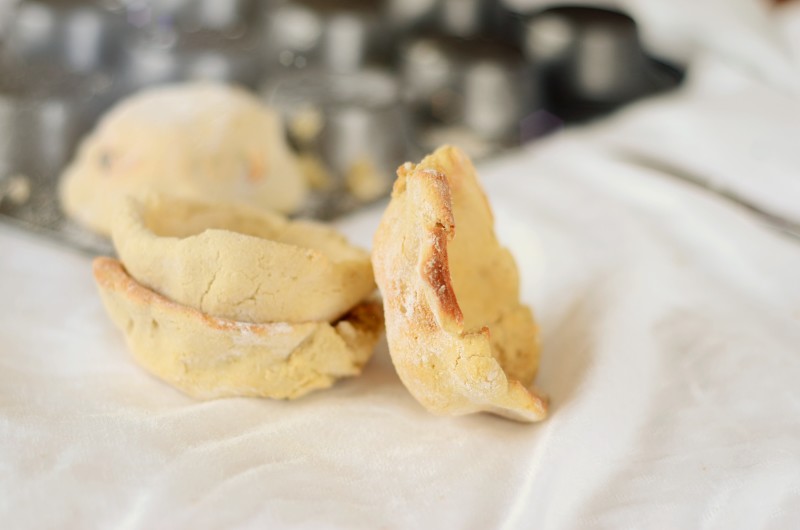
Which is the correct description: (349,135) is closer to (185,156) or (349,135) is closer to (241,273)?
(185,156)

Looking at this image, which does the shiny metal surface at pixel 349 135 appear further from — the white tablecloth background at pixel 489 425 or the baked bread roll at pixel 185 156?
the white tablecloth background at pixel 489 425

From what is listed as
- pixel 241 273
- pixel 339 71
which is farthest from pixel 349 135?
pixel 241 273

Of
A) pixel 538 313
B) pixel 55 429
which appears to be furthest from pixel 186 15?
pixel 55 429

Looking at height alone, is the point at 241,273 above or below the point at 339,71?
above

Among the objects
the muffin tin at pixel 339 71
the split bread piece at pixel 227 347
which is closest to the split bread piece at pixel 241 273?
the split bread piece at pixel 227 347

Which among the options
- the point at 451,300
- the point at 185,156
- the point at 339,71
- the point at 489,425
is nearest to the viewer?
the point at 451,300

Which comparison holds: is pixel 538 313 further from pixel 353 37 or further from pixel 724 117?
pixel 353 37

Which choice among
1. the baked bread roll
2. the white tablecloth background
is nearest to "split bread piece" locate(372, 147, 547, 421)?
the white tablecloth background
